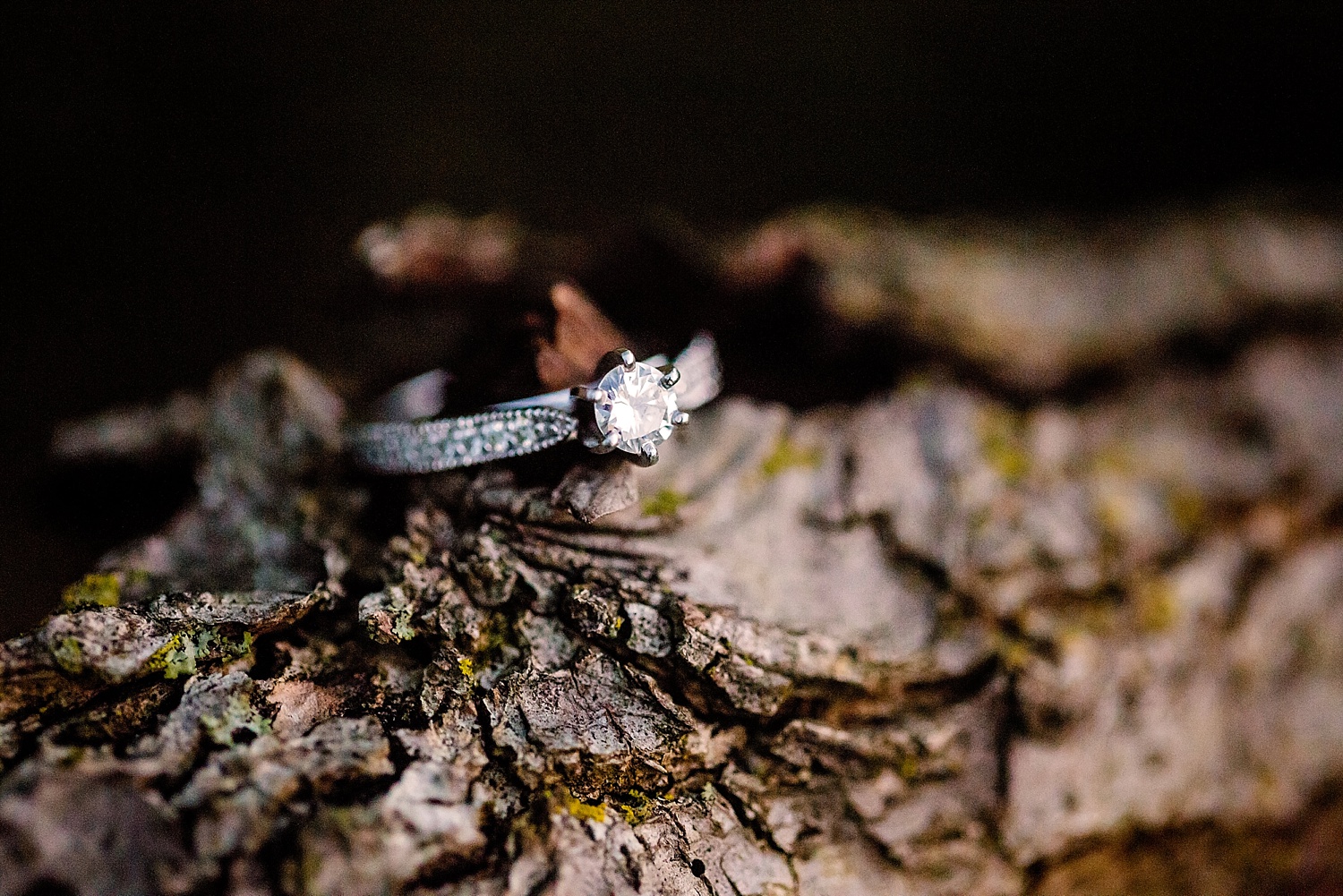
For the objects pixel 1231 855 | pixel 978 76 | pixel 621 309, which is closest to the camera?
pixel 1231 855

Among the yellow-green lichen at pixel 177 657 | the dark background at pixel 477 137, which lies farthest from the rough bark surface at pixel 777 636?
the dark background at pixel 477 137

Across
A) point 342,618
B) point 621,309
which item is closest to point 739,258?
point 621,309

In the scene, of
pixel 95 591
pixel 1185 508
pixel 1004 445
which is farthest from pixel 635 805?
pixel 1185 508

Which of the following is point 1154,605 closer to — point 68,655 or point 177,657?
point 177,657

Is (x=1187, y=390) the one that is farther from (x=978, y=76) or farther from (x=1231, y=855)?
(x=978, y=76)

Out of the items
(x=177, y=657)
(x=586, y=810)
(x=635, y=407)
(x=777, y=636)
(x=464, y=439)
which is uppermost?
(x=464, y=439)

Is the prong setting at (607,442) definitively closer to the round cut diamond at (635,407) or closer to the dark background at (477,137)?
the round cut diamond at (635,407)
